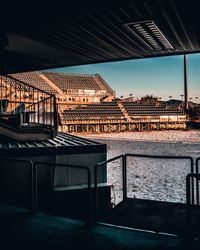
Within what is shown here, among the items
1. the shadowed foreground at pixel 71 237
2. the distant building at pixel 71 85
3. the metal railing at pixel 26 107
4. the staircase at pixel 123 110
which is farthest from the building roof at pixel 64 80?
the shadowed foreground at pixel 71 237

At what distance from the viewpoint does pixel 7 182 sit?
6660 mm

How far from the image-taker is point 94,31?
7.15 m

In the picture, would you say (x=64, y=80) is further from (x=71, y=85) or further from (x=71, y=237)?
(x=71, y=237)

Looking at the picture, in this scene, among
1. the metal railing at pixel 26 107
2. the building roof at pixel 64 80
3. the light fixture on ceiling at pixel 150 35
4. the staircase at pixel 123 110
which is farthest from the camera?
the building roof at pixel 64 80

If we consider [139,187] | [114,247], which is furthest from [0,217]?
[139,187]

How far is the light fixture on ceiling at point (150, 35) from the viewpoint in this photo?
670 cm

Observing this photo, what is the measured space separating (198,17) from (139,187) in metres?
5.00

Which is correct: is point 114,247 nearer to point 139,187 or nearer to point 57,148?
point 57,148

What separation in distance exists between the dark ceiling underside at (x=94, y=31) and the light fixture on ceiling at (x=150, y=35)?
88 mm

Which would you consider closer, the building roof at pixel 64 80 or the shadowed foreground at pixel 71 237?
the shadowed foreground at pixel 71 237

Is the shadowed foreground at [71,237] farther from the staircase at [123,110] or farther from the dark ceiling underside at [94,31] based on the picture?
the staircase at [123,110]

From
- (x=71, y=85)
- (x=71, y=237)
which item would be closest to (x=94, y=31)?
(x=71, y=237)

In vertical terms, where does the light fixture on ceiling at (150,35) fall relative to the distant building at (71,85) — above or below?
below

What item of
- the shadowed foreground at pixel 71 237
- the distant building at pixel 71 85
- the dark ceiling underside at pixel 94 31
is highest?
the distant building at pixel 71 85
